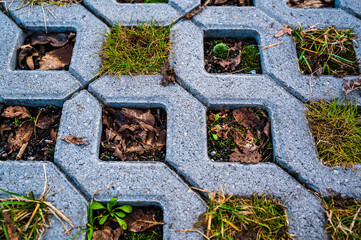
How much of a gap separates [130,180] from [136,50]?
842mm

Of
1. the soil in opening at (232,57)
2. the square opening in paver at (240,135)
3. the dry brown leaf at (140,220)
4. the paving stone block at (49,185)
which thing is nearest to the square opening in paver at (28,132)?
the paving stone block at (49,185)

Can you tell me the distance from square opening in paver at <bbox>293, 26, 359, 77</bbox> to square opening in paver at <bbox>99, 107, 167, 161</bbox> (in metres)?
0.99

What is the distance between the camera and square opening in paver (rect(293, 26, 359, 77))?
1.88 m

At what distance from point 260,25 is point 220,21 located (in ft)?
0.91

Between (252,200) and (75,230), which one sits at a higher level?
(252,200)

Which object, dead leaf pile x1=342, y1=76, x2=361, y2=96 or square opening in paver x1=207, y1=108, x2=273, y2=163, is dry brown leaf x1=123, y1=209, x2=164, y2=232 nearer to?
square opening in paver x1=207, y1=108, x2=273, y2=163

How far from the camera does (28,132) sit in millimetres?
1729

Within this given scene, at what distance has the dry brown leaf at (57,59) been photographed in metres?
1.90

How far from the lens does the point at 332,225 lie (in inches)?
55.8

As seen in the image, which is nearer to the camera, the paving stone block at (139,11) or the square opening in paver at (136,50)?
the square opening in paver at (136,50)

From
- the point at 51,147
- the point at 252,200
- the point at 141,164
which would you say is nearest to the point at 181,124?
the point at 141,164

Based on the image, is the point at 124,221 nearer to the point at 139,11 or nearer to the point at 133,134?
the point at 133,134

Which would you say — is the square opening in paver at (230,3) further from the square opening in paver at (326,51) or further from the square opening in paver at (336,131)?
the square opening in paver at (336,131)

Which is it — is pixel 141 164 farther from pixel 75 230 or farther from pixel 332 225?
pixel 332 225
